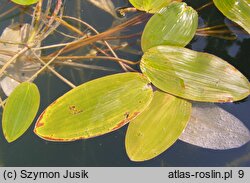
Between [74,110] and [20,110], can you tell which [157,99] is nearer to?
[74,110]

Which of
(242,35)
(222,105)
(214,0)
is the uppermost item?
(214,0)

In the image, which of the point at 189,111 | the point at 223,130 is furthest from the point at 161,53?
the point at 223,130

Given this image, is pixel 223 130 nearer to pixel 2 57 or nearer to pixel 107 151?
pixel 107 151

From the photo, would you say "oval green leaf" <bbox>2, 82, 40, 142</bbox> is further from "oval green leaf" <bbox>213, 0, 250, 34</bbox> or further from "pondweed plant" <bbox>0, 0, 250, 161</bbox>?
"oval green leaf" <bbox>213, 0, 250, 34</bbox>

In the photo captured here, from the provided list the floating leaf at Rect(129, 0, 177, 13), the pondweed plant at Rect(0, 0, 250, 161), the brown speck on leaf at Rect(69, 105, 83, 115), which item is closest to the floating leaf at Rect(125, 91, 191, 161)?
the pondweed plant at Rect(0, 0, 250, 161)

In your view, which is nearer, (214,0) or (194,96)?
(194,96)

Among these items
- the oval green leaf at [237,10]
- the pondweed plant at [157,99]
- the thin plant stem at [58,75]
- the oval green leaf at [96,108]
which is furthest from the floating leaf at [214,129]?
the thin plant stem at [58,75]
